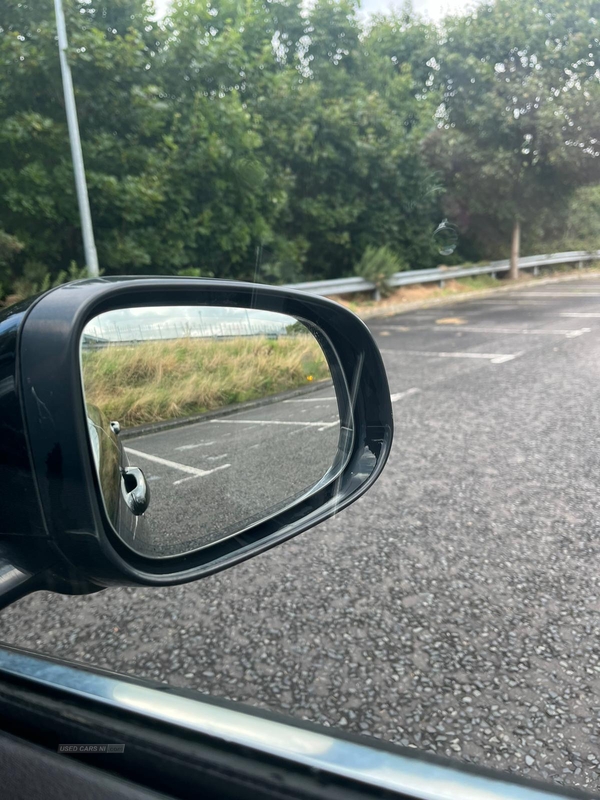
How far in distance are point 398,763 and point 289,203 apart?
1635cm

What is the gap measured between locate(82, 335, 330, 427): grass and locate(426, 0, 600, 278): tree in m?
18.1

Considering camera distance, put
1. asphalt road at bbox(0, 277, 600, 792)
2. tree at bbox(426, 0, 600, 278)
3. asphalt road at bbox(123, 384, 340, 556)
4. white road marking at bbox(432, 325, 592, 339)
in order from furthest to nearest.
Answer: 1. tree at bbox(426, 0, 600, 278)
2. white road marking at bbox(432, 325, 592, 339)
3. asphalt road at bbox(0, 277, 600, 792)
4. asphalt road at bbox(123, 384, 340, 556)

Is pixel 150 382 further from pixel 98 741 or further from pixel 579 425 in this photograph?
pixel 579 425

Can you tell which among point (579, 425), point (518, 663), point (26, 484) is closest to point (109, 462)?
point (26, 484)

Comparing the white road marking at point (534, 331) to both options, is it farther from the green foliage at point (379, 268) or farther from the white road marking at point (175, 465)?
the white road marking at point (175, 465)

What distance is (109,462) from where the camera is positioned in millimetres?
1007

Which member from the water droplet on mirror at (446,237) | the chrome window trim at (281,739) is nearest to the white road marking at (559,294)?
the water droplet on mirror at (446,237)

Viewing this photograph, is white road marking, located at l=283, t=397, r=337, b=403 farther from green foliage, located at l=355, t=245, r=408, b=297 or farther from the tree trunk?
the tree trunk

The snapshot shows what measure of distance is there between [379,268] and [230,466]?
14689 mm

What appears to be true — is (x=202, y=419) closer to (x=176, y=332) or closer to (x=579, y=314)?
(x=176, y=332)

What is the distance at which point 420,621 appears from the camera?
2.54 m

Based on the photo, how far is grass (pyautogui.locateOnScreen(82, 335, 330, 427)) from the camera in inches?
40.8

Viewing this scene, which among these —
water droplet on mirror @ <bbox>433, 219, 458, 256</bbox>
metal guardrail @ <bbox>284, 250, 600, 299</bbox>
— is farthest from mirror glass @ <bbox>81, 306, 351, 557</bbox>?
water droplet on mirror @ <bbox>433, 219, 458, 256</bbox>

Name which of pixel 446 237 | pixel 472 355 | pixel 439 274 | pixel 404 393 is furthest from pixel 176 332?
pixel 439 274
